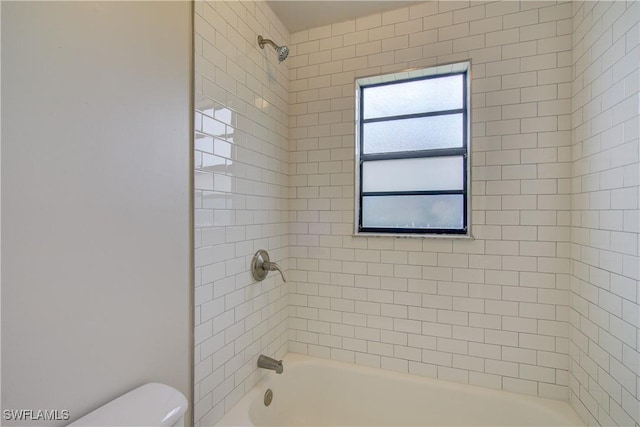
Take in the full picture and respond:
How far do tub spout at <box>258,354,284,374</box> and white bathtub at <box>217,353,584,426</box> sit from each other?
4.4 inches

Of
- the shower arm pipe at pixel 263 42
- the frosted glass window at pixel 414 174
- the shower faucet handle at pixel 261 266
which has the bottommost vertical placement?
the shower faucet handle at pixel 261 266

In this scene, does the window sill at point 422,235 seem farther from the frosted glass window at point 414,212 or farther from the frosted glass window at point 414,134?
the frosted glass window at point 414,134

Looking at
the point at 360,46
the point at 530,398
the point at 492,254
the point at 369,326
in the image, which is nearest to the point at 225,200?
the point at 369,326

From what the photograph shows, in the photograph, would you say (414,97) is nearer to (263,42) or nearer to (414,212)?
(414,212)

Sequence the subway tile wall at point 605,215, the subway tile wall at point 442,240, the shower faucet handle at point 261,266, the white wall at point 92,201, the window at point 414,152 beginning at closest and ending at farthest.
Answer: the white wall at point 92,201
the subway tile wall at point 605,215
the subway tile wall at point 442,240
the shower faucet handle at point 261,266
the window at point 414,152

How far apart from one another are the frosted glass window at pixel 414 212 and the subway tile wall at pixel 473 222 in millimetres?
120

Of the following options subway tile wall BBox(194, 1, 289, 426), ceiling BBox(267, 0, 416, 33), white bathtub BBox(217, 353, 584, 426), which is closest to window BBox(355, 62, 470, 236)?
ceiling BBox(267, 0, 416, 33)

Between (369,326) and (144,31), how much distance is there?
5.89 feet

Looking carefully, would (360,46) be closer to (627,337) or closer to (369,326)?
(369,326)

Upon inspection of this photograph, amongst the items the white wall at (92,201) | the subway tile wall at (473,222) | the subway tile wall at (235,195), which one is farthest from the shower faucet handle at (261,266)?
the white wall at (92,201)

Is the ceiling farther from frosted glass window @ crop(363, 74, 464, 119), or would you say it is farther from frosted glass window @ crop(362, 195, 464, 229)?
frosted glass window @ crop(362, 195, 464, 229)

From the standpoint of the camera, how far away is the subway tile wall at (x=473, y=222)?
1497mm

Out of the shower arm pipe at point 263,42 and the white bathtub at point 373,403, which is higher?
the shower arm pipe at point 263,42

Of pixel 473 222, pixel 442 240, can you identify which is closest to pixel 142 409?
pixel 442 240
